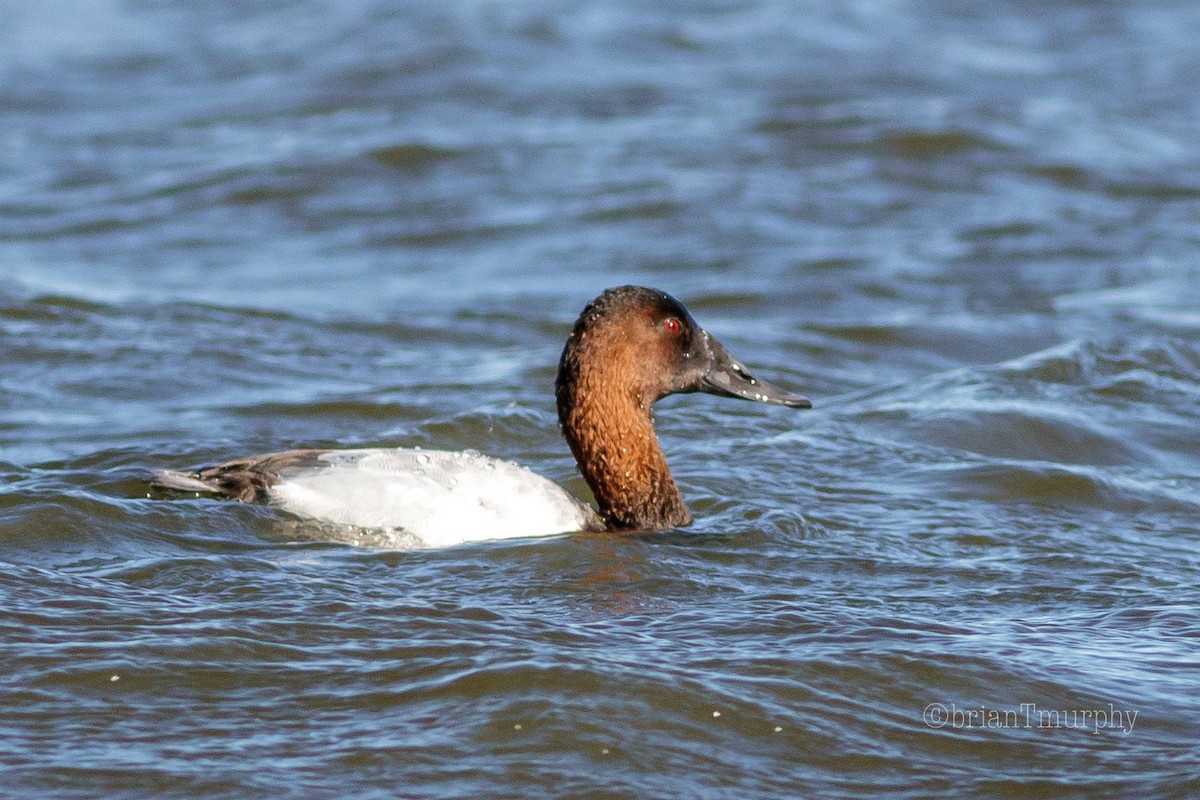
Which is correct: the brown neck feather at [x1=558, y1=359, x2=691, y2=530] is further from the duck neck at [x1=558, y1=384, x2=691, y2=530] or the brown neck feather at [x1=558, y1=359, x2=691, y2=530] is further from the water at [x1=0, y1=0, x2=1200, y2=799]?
the water at [x1=0, y1=0, x2=1200, y2=799]

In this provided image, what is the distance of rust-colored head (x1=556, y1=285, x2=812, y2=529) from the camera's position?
279 inches

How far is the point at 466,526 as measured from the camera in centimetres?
651

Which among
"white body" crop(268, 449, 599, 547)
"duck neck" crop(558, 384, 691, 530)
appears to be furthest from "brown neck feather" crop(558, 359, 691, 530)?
"white body" crop(268, 449, 599, 547)

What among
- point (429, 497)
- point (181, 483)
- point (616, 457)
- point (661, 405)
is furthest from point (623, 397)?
point (661, 405)

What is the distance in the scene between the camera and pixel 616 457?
711 centimetres

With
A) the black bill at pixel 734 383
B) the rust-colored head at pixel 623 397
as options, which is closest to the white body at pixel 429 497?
the rust-colored head at pixel 623 397

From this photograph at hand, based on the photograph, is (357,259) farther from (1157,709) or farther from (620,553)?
(1157,709)

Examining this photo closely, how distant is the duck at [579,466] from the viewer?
6.54m

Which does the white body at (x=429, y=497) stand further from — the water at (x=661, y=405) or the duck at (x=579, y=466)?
the water at (x=661, y=405)

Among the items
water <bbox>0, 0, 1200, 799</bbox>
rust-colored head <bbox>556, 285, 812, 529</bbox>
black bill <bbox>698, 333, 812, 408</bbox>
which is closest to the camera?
water <bbox>0, 0, 1200, 799</bbox>

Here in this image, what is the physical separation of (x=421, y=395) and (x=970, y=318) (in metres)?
3.91

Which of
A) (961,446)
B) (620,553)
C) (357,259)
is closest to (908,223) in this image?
(357,259)

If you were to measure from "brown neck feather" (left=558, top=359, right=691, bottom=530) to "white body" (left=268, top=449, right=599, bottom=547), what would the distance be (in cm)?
36

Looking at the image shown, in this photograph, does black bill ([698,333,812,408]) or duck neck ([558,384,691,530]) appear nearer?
duck neck ([558,384,691,530])
